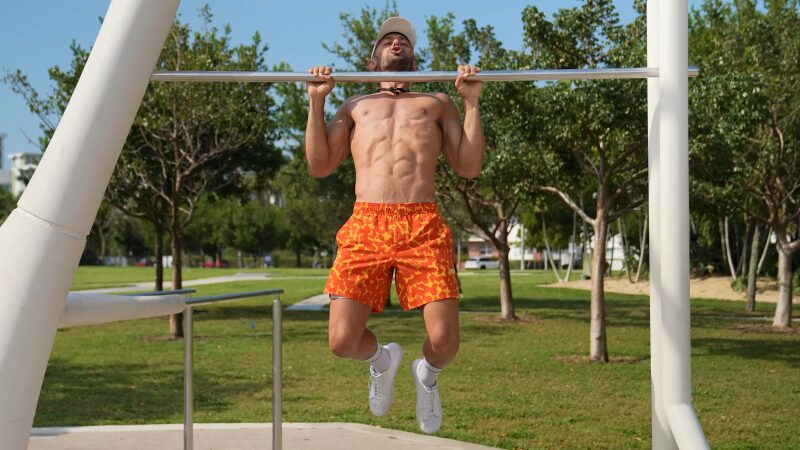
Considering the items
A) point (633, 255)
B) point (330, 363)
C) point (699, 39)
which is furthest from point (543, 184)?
point (633, 255)

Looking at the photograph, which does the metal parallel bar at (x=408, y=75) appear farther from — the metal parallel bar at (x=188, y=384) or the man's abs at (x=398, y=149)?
the metal parallel bar at (x=188, y=384)

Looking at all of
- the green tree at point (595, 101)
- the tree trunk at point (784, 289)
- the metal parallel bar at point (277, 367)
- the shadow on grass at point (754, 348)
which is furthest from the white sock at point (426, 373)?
the tree trunk at point (784, 289)

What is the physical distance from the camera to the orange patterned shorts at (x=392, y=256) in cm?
388

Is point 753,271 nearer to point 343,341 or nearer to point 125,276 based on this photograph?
point 343,341

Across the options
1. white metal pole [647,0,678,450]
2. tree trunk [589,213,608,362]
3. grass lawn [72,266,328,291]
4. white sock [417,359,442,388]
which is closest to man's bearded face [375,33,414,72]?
white metal pole [647,0,678,450]

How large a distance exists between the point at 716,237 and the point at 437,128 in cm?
3181

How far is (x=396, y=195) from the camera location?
3.96m

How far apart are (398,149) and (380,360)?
91cm

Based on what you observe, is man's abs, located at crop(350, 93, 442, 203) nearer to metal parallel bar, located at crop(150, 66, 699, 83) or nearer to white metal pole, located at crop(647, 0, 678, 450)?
metal parallel bar, located at crop(150, 66, 699, 83)

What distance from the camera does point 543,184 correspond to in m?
15.5

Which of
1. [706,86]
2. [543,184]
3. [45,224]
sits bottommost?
[45,224]

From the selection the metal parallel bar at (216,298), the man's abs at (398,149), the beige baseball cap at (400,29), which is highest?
the beige baseball cap at (400,29)

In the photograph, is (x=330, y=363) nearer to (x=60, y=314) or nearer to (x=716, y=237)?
(x=60, y=314)

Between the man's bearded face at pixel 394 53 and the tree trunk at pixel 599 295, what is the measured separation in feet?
31.3
